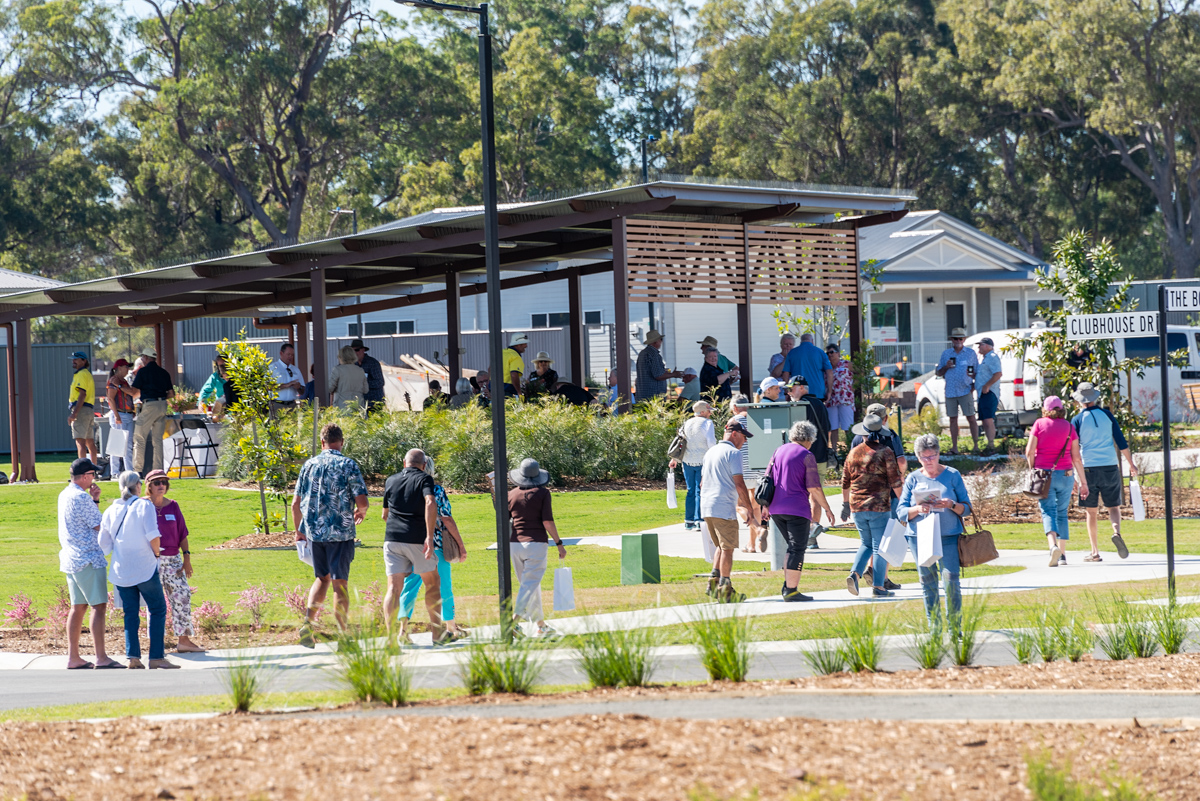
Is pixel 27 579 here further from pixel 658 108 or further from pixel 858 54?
pixel 658 108

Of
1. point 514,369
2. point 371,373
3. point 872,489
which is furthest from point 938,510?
point 371,373

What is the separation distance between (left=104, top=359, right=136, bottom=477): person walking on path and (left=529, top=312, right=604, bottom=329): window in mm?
18207

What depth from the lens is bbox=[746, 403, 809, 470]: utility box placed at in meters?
15.6

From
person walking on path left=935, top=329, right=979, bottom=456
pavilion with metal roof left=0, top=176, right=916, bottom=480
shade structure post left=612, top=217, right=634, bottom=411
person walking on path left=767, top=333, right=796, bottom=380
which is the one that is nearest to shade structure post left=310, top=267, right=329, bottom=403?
pavilion with metal roof left=0, top=176, right=916, bottom=480

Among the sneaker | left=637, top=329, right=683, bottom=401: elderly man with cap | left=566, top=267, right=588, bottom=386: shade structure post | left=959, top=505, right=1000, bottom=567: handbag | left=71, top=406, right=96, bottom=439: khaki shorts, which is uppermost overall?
left=566, top=267, right=588, bottom=386: shade structure post

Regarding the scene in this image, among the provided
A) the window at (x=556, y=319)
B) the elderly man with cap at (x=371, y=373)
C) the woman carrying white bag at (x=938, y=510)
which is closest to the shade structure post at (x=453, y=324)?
the elderly man with cap at (x=371, y=373)

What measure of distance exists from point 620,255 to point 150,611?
39.2ft

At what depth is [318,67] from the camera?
2025 inches

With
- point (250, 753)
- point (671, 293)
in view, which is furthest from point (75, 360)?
point (250, 753)

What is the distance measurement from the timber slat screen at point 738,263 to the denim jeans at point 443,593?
34.3ft

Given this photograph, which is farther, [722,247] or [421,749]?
[722,247]

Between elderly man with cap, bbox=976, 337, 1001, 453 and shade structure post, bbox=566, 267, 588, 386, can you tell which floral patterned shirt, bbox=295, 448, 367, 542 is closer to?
elderly man with cap, bbox=976, 337, 1001, 453

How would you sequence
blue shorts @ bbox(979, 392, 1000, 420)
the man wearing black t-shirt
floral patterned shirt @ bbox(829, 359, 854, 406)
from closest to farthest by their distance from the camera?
the man wearing black t-shirt
floral patterned shirt @ bbox(829, 359, 854, 406)
blue shorts @ bbox(979, 392, 1000, 420)

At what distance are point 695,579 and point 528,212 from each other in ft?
33.7
